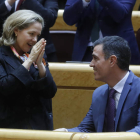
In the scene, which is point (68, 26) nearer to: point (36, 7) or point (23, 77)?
point (36, 7)

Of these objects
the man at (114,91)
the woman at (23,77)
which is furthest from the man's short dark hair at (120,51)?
the woman at (23,77)

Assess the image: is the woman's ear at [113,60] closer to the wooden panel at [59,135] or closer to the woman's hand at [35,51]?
the woman's hand at [35,51]

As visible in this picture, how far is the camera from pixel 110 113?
68 cm

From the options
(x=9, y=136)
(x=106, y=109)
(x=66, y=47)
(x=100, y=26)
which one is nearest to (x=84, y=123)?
(x=106, y=109)

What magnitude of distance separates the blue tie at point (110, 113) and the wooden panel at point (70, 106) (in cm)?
30

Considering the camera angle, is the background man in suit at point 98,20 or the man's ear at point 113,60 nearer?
the man's ear at point 113,60

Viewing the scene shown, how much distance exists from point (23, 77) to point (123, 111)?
0.22 m

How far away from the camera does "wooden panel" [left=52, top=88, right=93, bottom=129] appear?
1004 mm

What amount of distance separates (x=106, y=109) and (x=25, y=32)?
25 cm

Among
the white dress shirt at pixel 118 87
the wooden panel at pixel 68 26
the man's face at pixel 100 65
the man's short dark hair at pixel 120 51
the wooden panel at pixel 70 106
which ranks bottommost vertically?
the wooden panel at pixel 70 106

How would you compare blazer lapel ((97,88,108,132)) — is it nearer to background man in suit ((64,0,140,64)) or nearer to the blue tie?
the blue tie

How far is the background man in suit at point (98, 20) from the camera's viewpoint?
99cm

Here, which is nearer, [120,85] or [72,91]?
[120,85]

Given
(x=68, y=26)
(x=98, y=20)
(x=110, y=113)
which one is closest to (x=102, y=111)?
(x=110, y=113)
